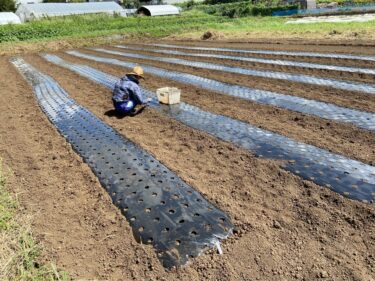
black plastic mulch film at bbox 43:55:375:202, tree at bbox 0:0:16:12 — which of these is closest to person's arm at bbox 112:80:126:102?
black plastic mulch film at bbox 43:55:375:202

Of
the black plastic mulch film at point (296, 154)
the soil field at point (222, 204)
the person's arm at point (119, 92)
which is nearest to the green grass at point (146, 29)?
the black plastic mulch film at point (296, 154)

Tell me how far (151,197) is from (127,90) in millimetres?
3118

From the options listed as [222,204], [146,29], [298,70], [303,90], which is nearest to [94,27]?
[146,29]

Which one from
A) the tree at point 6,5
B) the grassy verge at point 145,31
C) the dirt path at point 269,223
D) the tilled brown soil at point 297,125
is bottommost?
the dirt path at point 269,223

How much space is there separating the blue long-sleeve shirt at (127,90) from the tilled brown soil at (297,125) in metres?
1.51

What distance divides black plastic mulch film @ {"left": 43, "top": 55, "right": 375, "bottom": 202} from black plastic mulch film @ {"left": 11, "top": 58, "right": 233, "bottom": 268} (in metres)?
1.34

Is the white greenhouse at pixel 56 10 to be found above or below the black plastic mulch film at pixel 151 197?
above

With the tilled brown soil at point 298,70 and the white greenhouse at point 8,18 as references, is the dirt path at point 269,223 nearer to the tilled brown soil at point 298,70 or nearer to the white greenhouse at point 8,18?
the tilled brown soil at point 298,70

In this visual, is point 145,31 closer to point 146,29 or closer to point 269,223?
point 146,29

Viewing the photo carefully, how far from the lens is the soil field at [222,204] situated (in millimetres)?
2922

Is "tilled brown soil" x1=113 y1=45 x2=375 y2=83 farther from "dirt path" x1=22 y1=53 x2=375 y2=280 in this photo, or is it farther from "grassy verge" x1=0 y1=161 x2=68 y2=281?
"grassy verge" x1=0 y1=161 x2=68 y2=281

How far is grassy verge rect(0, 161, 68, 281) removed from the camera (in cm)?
277

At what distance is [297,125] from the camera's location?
588 cm

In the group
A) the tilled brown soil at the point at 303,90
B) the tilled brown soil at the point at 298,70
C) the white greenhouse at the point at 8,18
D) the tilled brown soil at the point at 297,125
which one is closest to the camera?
the tilled brown soil at the point at 297,125
